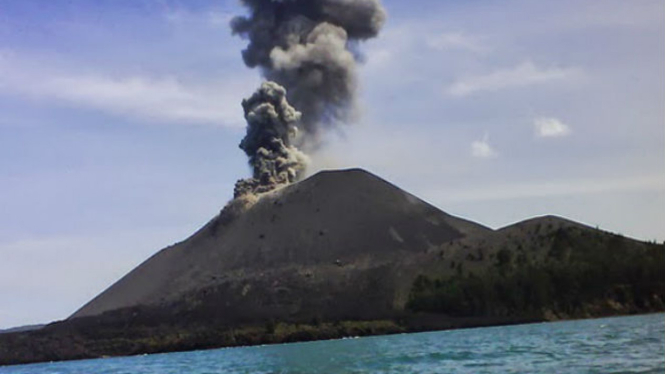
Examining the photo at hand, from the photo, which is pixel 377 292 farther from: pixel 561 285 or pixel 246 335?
pixel 561 285

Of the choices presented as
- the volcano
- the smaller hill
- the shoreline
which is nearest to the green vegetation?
the smaller hill

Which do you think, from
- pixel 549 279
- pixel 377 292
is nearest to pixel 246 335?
pixel 377 292

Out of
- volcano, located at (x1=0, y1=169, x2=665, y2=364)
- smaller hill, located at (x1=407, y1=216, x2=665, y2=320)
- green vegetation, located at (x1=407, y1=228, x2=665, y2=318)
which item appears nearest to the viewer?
green vegetation, located at (x1=407, y1=228, x2=665, y2=318)

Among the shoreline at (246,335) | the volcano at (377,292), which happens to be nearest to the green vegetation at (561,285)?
the volcano at (377,292)

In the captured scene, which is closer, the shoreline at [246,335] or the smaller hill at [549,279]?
the smaller hill at [549,279]

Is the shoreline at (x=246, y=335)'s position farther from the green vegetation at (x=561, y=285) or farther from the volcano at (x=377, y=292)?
the green vegetation at (x=561, y=285)

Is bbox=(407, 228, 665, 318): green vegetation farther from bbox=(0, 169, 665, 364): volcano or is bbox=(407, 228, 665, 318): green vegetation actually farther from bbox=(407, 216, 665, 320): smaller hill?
bbox=(0, 169, 665, 364): volcano

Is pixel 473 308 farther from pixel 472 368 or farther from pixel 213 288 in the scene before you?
pixel 472 368
